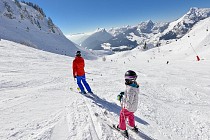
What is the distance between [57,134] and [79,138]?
2.13 ft

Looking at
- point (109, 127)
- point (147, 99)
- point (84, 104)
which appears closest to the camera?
point (109, 127)

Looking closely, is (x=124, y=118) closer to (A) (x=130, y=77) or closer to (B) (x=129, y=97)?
(B) (x=129, y=97)

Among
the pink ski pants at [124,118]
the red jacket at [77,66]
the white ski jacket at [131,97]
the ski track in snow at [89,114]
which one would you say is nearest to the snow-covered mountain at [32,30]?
the red jacket at [77,66]

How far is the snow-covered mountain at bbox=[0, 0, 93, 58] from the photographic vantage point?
76.0 meters

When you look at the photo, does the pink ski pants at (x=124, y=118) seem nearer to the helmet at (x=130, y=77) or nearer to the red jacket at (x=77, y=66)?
the helmet at (x=130, y=77)

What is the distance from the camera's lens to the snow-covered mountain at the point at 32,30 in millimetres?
75994

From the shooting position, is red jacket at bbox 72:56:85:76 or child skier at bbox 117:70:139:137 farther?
red jacket at bbox 72:56:85:76

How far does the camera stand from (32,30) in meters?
95.8

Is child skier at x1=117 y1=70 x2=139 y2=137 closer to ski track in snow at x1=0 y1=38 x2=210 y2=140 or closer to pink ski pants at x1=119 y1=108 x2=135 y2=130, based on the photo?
pink ski pants at x1=119 y1=108 x2=135 y2=130

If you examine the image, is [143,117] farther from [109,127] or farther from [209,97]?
[209,97]

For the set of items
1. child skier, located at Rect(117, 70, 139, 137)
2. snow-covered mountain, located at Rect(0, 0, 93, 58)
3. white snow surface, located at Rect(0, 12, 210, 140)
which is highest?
snow-covered mountain, located at Rect(0, 0, 93, 58)

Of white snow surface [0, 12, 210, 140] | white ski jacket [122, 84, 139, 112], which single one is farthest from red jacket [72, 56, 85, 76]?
white ski jacket [122, 84, 139, 112]

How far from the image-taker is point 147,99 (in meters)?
8.92

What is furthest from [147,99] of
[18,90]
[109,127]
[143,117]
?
[18,90]
